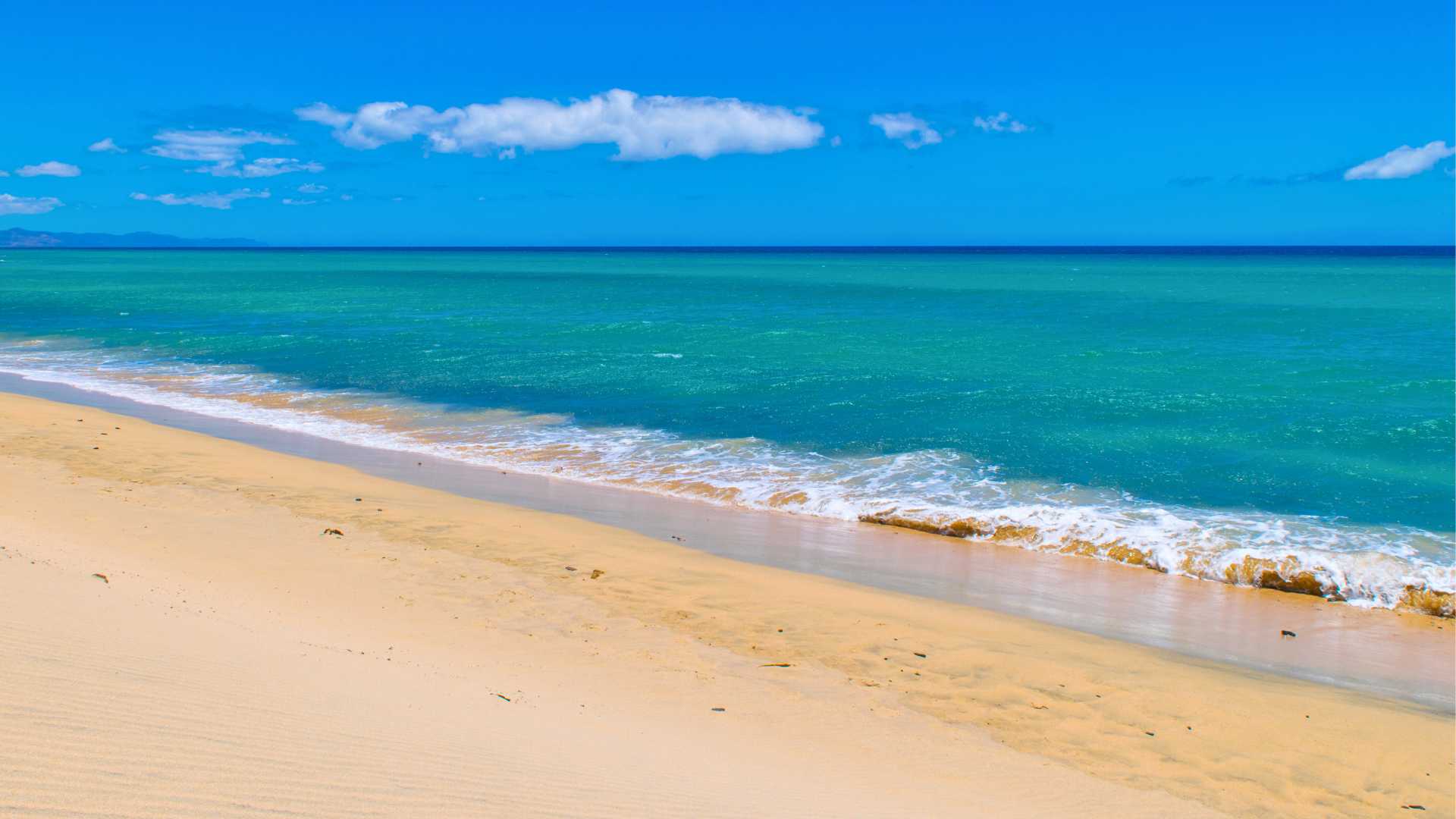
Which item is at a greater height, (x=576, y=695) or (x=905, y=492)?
(x=905, y=492)

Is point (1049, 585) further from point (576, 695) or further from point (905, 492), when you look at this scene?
point (576, 695)

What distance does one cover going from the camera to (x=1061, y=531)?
1260cm

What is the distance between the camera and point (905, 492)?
1426 centimetres

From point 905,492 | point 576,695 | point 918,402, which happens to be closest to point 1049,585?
point 905,492

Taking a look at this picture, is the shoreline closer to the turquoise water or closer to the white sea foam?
the white sea foam

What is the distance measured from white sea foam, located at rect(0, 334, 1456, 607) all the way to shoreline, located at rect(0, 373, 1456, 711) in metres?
0.39

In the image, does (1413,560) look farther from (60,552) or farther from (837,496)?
(60,552)

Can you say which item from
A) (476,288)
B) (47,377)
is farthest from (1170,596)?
(476,288)

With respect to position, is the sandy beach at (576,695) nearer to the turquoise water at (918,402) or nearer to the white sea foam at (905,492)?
the white sea foam at (905,492)

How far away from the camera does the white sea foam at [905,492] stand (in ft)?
37.4

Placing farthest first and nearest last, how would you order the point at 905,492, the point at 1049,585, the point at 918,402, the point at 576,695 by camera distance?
the point at 918,402
the point at 905,492
the point at 1049,585
the point at 576,695

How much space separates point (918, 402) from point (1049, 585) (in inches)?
434

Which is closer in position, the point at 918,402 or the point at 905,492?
the point at 905,492

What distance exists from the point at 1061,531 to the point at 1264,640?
3.36m
